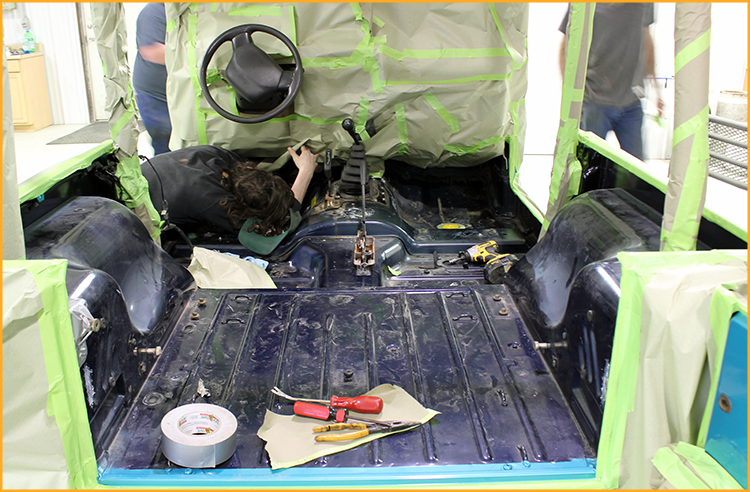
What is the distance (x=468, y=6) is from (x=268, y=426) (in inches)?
82.8

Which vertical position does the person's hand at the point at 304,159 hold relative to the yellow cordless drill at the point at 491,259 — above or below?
above

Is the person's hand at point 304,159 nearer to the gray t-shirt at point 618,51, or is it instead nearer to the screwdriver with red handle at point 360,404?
the screwdriver with red handle at point 360,404

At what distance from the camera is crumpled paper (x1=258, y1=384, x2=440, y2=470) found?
4.50 feet

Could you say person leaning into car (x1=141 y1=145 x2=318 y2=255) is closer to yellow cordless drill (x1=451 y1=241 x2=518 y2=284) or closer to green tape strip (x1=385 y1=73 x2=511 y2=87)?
green tape strip (x1=385 y1=73 x2=511 y2=87)

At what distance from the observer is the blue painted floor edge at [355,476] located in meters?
1.28

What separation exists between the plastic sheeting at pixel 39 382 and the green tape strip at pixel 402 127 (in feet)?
6.47

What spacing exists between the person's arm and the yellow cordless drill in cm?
90

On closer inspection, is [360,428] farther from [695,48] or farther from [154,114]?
[154,114]

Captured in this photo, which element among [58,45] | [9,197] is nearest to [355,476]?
[9,197]

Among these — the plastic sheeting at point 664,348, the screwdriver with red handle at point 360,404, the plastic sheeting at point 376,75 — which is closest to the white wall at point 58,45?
the plastic sheeting at point 376,75

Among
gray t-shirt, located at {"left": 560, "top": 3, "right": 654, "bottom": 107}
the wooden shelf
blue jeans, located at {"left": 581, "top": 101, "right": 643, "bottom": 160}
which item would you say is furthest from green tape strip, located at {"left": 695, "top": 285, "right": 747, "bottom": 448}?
the wooden shelf

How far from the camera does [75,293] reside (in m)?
1.44

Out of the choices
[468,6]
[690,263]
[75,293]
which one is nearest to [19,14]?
[468,6]

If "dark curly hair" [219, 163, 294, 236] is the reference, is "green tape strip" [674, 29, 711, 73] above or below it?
above
